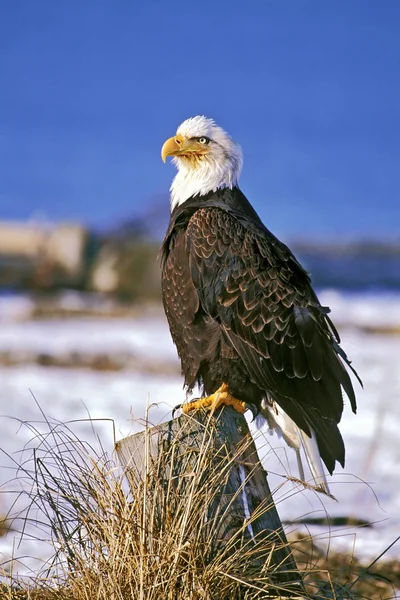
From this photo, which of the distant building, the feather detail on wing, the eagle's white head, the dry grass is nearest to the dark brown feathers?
the feather detail on wing

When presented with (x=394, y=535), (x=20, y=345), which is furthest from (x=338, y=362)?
(x=20, y=345)

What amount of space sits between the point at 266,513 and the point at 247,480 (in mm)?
147

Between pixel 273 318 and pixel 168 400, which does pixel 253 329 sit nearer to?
pixel 273 318

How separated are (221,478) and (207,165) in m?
1.86

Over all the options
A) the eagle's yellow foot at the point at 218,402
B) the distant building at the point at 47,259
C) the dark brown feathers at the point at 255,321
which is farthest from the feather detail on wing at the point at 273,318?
the distant building at the point at 47,259

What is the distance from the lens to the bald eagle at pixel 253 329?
12.1 ft

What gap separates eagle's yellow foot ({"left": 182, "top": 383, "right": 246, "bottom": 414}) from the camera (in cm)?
375

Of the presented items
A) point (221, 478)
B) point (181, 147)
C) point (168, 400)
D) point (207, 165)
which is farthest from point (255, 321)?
point (168, 400)

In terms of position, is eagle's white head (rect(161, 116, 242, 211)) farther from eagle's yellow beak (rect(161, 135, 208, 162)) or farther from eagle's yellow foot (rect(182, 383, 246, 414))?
eagle's yellow foot (rect(182, 383, 246, 414))

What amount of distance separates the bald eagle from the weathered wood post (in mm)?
447

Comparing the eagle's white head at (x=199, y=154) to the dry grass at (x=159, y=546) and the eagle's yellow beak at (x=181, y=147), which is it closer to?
the eagle's yellow beak at (x=181, y=147)

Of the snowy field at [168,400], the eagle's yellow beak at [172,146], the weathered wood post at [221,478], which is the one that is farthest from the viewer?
the snowy field at [168,400]

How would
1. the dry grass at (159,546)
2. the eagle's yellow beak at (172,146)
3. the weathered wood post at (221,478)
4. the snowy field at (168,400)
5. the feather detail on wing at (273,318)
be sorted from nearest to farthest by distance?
the dry grass at (159,546) → the weathered wood post at (221,478) → the feather detail on wing at (273,318) → the eagle's yellow beak at (172,146) → the snowy field at (168,400)

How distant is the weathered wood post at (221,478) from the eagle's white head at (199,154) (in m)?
1.54
